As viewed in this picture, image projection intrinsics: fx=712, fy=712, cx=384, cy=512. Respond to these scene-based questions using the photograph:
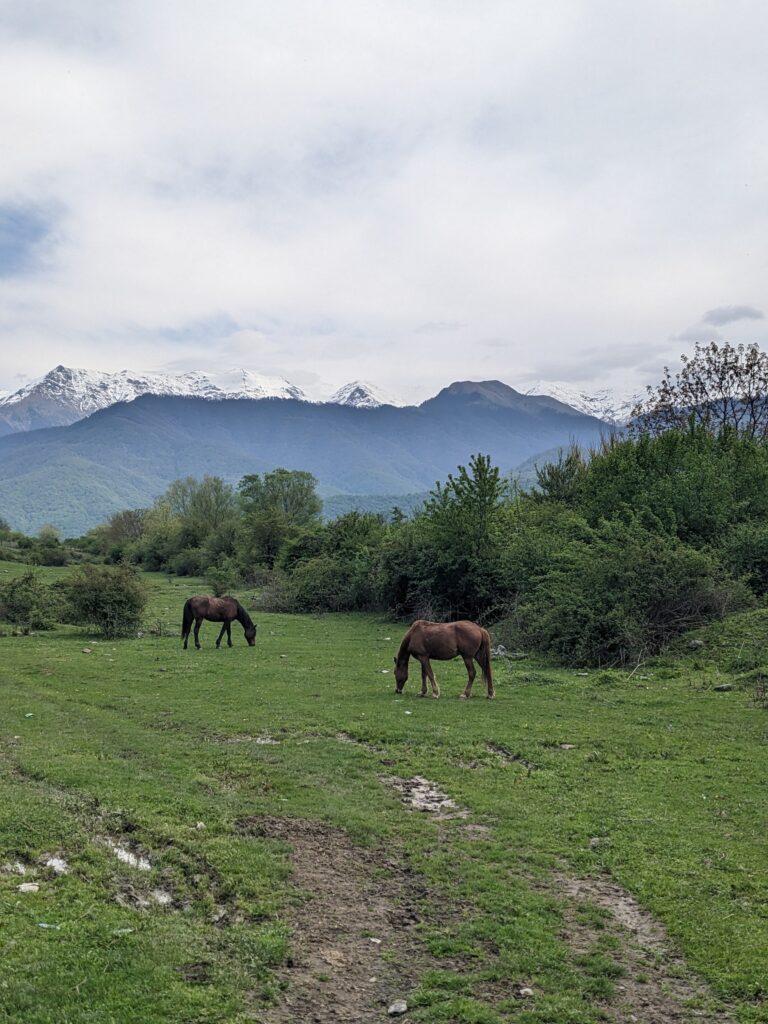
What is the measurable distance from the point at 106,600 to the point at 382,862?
27.2 metres

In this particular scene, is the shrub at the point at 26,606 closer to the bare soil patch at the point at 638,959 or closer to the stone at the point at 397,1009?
the bare soil patch at the point at 638,959

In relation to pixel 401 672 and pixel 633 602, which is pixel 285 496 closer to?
pixel 633 602

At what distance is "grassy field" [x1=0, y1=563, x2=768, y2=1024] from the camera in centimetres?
650

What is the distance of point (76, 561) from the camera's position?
99938 millimetres

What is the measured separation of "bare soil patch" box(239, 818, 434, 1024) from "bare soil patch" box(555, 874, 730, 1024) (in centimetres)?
180

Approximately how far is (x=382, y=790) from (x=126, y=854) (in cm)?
447

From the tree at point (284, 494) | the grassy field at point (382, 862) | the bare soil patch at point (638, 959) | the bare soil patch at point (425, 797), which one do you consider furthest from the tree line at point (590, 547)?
the tree at point (284, 494)

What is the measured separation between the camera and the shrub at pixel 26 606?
3484 centimetres

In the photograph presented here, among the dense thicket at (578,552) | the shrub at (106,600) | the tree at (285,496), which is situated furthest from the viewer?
the tree at (285,496)

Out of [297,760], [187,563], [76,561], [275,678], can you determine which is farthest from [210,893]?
[76,561]

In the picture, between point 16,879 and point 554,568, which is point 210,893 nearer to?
point 16,879

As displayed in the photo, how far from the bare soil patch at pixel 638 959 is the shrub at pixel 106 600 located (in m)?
28.7

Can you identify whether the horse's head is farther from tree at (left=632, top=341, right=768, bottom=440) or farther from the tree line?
tree at (left=632, top=341, right=768, bottom=440)

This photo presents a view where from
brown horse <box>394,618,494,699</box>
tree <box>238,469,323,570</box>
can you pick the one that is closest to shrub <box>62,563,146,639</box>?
brown horse <box>394,618,494,699</box>
